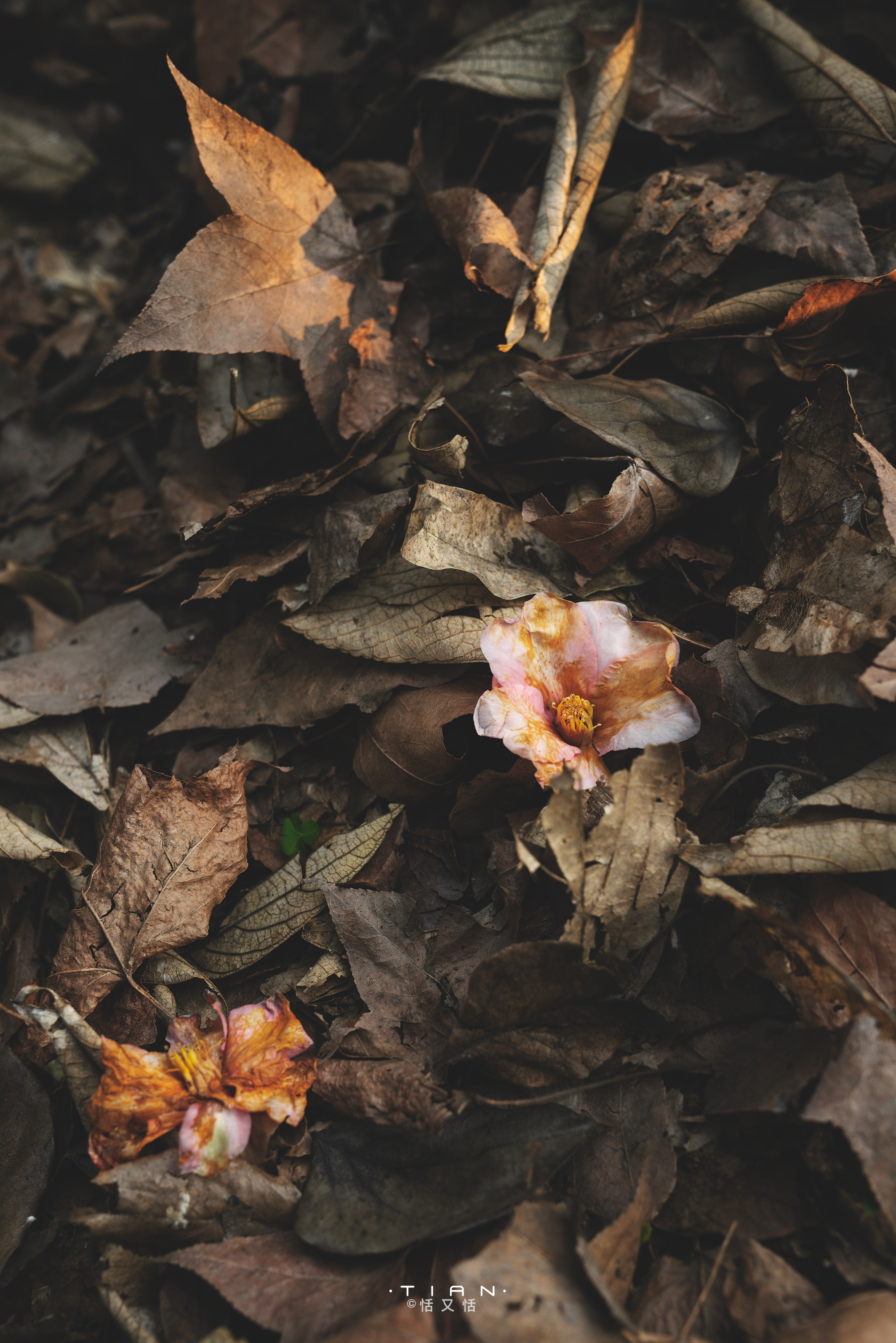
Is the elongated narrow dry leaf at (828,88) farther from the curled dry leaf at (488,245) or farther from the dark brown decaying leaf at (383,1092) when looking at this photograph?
the dark brown decaying leaf at (383,1092)

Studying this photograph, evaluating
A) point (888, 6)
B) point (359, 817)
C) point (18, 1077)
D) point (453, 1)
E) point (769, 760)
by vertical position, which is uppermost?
point (888, 6)

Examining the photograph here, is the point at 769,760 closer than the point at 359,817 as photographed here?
Yes

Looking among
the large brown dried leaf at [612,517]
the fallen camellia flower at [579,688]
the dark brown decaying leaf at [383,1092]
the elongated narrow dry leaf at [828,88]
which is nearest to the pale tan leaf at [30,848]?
the dark brown decaying leaf at [383,1092]

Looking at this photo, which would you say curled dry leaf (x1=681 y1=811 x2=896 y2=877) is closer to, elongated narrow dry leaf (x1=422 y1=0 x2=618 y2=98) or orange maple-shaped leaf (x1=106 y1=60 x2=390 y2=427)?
orange maple-shaped leaf (x1=106 y1=60 x2=390 y2=427)

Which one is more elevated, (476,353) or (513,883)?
(476,353)

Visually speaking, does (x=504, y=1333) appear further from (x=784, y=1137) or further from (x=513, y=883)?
(x=513, y=883)

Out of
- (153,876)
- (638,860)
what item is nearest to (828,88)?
(638,860)

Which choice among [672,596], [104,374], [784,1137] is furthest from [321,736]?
[104,374]
